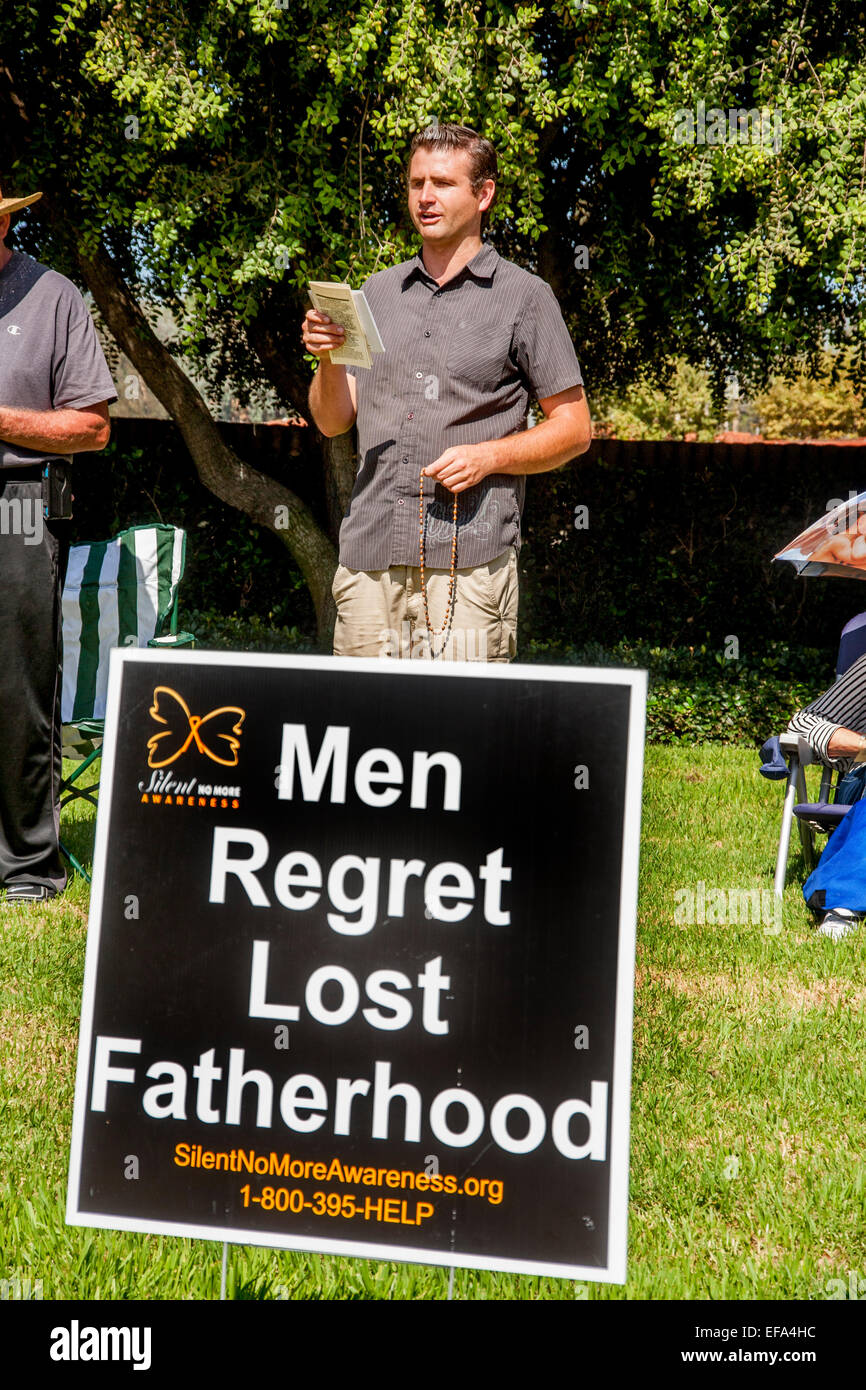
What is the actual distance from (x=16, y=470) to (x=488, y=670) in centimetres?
280

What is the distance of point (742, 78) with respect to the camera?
7867mm

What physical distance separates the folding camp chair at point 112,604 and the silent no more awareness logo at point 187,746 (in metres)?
3.32

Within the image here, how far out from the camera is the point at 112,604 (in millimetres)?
5562

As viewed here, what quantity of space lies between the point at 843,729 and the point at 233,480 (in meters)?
6.69

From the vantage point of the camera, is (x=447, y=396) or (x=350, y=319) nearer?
(x=350, y=319)

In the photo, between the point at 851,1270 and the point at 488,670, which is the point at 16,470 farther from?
the point at 851,1270

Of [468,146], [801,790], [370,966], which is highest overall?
[468,146]

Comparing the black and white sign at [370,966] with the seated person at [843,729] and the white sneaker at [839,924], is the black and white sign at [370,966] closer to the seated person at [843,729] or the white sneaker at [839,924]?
the white sneaker at [839,924]

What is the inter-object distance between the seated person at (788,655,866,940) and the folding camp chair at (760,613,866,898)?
7cm

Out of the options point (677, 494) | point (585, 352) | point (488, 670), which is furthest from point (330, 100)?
point (488, 670)

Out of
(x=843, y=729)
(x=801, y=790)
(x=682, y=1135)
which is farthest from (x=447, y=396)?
(x=801, y=790)

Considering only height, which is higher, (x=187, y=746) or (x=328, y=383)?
(x=328, y=383)

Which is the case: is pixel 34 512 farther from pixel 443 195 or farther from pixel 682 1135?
pixel 682 1135

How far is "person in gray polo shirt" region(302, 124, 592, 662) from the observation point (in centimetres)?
297
